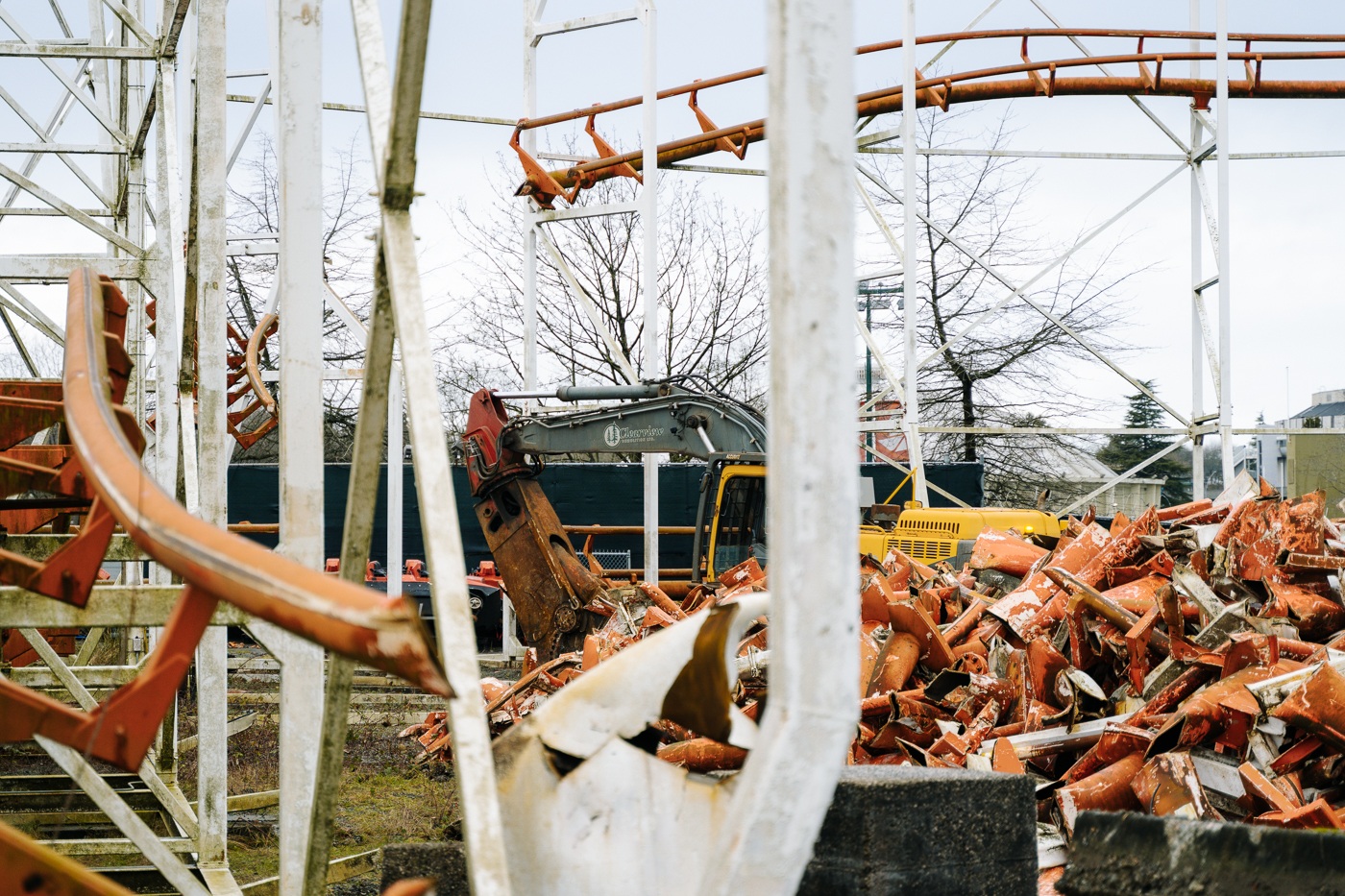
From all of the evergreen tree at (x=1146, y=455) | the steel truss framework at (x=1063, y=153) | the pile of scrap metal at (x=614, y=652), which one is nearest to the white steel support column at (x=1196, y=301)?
the steel truss framework at (x=1063, y=153)

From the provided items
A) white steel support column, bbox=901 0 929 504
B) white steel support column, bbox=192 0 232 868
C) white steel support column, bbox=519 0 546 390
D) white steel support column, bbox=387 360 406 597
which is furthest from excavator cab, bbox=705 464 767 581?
white steel support column, bbox=192 0 232 868

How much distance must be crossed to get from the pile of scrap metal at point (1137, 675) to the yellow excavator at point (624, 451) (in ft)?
11.5

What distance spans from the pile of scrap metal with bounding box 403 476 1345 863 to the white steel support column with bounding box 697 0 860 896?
2107mm

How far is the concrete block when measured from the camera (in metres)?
1.74

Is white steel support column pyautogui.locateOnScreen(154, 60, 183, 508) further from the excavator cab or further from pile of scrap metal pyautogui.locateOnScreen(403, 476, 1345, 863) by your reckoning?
the excavator cab

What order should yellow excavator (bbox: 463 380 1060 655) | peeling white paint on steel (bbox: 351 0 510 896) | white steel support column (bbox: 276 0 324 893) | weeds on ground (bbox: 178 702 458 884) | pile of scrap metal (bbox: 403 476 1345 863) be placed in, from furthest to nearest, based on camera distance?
yellow excavator (bbox: 463 380 1060 655), weeds on ground (bbox: 178 702 458 884), pile of scrap metal (bbox: 403 476 1345 863), white steel support column (bbox: 276 0 324 893), peeling white paint on steel (bbox: 351 0 510 896)

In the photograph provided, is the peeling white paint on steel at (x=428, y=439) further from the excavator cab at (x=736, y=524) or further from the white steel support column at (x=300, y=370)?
the excavator cab at (x=736, y=524)

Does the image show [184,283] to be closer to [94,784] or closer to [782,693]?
[94,784]

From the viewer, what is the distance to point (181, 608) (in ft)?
4.13

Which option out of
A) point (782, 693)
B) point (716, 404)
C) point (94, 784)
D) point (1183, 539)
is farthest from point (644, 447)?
point (782, 693)

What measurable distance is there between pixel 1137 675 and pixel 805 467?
3934 millimetres

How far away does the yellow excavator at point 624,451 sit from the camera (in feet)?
33.7

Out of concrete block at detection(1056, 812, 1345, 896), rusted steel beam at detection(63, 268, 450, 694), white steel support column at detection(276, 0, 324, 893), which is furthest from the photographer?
white steel support column at detection(276, 0, 324, 893)

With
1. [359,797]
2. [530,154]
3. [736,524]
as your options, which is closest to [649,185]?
[530,154]
